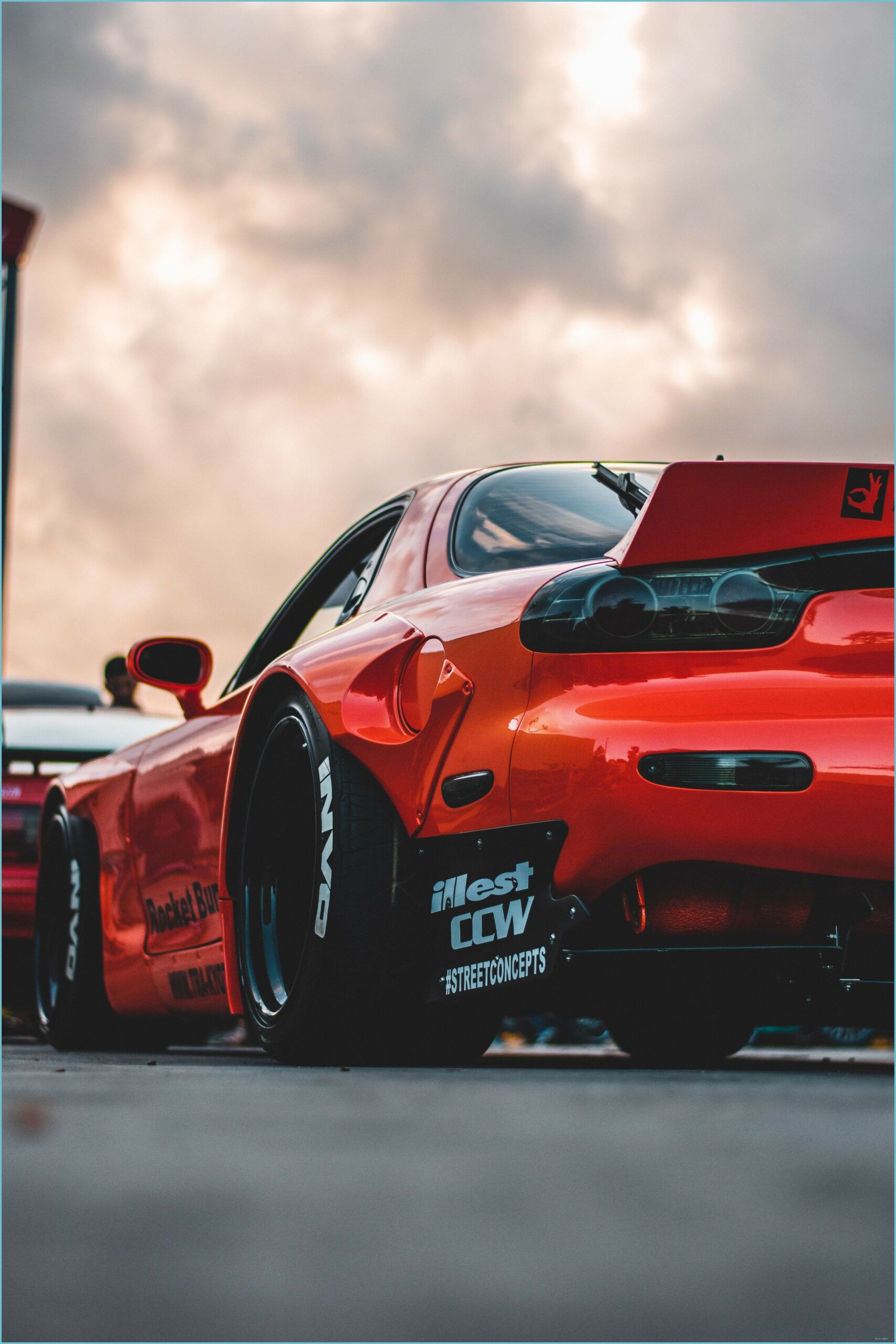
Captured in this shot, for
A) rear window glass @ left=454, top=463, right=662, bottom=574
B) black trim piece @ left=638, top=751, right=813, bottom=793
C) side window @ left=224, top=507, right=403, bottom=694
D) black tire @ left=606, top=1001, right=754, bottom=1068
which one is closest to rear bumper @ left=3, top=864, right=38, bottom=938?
side window @ left=224, top=507, right=403, bottom=694

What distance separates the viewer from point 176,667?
4.04m

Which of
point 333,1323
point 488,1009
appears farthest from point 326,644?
point 333,1323

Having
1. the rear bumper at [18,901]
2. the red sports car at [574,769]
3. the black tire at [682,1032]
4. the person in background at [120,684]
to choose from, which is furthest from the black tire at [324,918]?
the person in background at [120,684]

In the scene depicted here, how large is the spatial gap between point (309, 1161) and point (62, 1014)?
9.94 ft

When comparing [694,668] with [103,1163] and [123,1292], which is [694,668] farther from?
[123,1292]

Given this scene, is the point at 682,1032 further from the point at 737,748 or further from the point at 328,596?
the point at 737,748

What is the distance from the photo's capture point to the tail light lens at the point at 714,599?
2344 mm

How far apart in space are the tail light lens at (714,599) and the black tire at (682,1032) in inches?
77.8

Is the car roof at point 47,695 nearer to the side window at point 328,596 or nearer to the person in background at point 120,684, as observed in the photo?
the person in background at point 120,684

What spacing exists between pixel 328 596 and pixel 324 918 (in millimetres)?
1229

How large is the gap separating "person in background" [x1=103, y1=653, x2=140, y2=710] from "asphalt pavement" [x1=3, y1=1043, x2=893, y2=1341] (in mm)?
4959

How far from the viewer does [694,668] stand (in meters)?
2.32

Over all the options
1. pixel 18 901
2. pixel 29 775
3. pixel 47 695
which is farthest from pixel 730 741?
pixel 47 695

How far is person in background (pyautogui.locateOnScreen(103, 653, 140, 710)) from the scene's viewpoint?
7.37m
